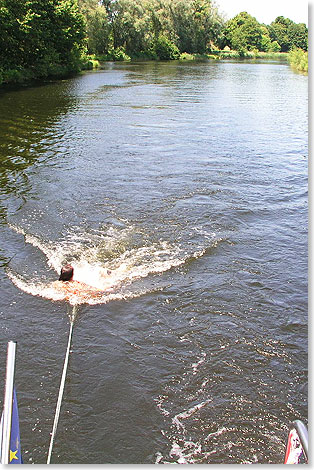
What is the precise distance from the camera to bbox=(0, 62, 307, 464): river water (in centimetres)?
680

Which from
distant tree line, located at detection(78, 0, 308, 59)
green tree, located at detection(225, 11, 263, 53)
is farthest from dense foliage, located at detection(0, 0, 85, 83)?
green tree, located at detection(225, 11, 263, 53)

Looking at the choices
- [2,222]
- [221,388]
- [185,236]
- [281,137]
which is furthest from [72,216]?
[281,137]

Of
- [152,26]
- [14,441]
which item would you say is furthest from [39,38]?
[14,441]

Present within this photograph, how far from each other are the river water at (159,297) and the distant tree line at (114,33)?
26.4 m

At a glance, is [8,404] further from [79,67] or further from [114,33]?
[114,33]

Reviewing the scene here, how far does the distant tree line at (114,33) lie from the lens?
44750mm

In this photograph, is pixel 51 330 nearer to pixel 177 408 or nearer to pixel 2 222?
pixel 177 408

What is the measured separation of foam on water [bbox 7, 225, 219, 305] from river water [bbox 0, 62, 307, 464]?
0.18ft

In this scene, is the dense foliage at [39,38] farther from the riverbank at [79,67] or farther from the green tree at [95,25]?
the green tree at [95,25]

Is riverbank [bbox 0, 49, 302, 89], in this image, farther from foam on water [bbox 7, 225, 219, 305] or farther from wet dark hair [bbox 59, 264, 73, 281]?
wet dark hair [bbox 59, 264, 73, 281]

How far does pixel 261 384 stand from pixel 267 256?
4.89 m

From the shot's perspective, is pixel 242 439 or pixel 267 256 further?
pixel 267 256

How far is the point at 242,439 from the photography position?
21.7 ft

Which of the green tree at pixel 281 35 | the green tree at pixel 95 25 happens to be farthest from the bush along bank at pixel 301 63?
the green tree at pixel 281 35
